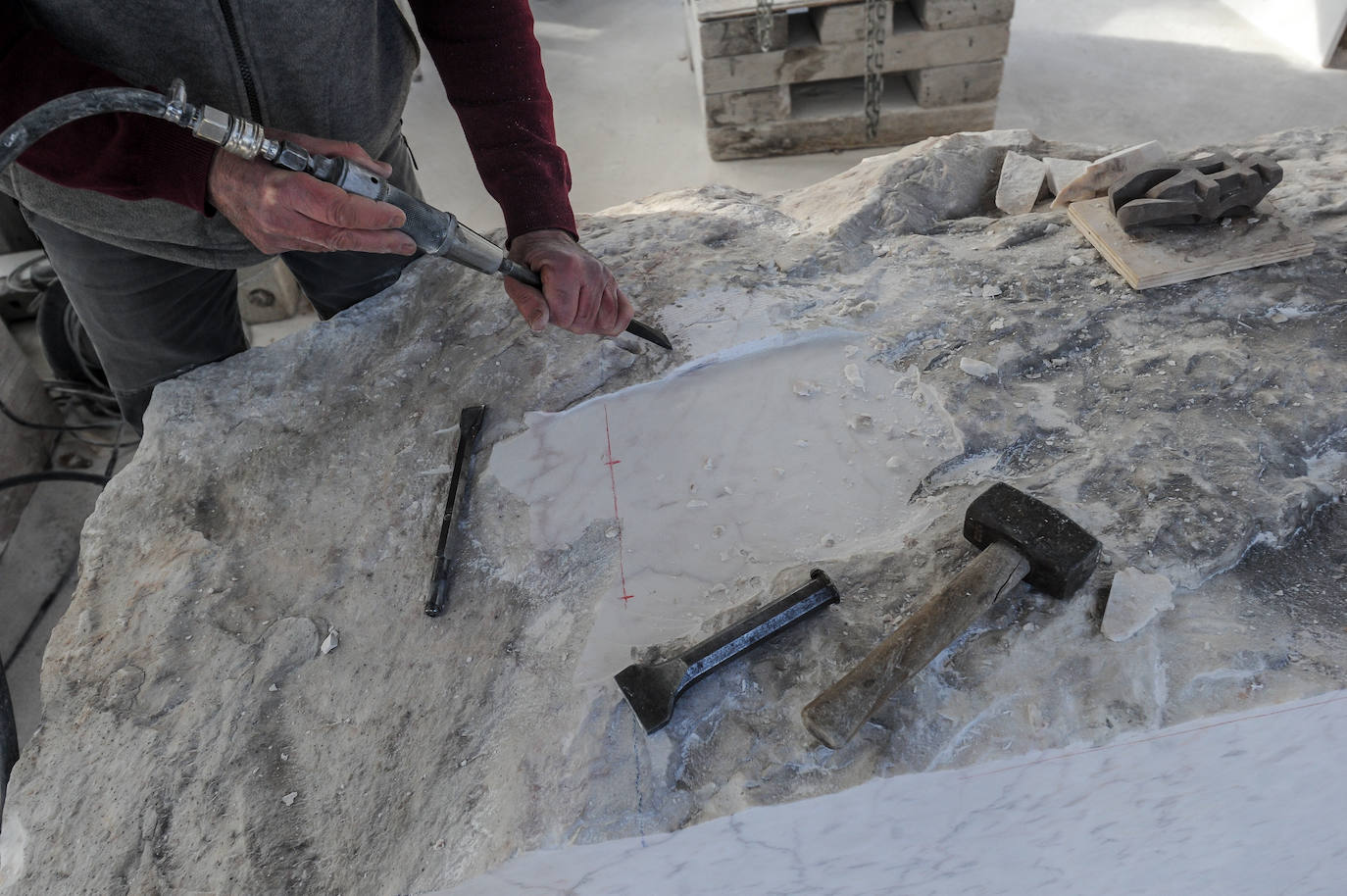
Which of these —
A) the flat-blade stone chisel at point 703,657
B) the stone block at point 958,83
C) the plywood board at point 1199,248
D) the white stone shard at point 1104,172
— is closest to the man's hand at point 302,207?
the flat-blade stone chisel at point 703,657

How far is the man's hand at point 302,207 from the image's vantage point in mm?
1273

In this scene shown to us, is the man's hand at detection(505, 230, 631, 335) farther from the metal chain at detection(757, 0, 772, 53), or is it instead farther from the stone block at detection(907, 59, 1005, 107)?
the stone block at detection(907, 59, 1005, 107)

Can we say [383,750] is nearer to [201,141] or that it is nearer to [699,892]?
[699,892]

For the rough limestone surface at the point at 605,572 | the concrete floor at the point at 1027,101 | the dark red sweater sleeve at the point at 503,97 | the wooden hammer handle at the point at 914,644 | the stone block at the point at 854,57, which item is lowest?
the concrete floor at the point at 1027,101

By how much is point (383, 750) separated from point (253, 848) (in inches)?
8.0

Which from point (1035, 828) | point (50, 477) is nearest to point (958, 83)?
point (1035, 828)

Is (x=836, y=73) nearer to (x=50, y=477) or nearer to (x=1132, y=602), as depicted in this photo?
(x=1132, y=602)

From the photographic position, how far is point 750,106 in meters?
3.65

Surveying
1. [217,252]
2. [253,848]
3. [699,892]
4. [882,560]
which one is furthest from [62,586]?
[882,560]

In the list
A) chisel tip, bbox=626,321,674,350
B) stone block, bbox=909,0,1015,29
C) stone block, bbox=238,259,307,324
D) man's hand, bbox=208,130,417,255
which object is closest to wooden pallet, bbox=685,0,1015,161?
stone block, bbox=909,0,1015,29

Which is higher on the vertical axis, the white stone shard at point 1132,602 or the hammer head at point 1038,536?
the hammer head at point 1038,536

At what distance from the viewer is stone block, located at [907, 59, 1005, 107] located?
11.3 ft

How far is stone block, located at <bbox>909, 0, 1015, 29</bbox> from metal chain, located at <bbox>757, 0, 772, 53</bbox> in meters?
0.57

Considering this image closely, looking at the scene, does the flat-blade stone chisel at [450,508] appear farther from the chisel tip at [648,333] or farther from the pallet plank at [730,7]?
the pallet plank at [730,7]
